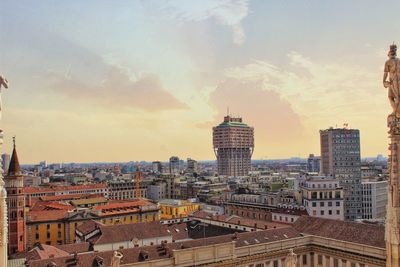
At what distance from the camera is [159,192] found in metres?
138

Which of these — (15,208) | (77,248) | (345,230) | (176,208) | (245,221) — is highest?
(15,208)

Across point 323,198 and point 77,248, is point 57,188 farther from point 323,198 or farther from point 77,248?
point 77,248

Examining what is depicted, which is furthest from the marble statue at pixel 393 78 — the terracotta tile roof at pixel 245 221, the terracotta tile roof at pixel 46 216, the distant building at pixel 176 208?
the distant building at pixel 176 208

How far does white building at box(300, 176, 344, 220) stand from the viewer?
70.6 m

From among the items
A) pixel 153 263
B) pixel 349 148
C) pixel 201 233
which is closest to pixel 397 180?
pixel 153 263

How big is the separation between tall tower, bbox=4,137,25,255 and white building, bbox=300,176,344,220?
42.5 m

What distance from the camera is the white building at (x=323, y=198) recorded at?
232 ft

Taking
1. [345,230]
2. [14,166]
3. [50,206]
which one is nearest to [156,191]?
[50,206]

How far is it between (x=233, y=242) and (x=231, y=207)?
47.2 metres

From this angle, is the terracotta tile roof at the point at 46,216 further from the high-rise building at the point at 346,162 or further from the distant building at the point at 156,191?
the high-rise building at the point at 346,162

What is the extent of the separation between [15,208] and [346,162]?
281 feet

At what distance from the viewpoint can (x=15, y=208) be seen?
6119 cm

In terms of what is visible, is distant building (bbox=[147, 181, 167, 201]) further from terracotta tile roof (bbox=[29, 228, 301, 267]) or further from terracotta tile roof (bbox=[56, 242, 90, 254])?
terracotta tile roof (bbox=[29, 228, 301, 267])

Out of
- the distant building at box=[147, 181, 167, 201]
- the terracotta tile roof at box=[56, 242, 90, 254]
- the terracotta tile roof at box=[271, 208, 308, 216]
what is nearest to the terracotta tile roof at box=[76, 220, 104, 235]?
the terracotta tile roof at box=[56, 242, 90, 254]
